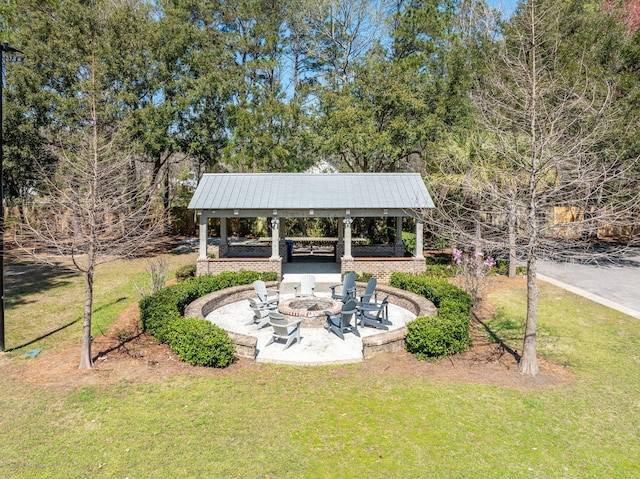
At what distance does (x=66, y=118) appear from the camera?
20844 mm

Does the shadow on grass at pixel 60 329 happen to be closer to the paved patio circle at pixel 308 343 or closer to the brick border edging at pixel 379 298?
the brick border edging at pixel 379 298

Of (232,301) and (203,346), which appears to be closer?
(203,346)

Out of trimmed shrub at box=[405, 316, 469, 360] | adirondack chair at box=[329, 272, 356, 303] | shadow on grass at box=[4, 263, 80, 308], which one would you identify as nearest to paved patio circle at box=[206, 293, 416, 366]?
trimmed shrub at box=[405, 316, 469, 360]

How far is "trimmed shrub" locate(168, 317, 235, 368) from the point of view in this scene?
7.88 metres

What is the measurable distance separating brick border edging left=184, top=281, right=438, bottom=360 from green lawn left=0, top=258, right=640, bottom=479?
726 millimetres

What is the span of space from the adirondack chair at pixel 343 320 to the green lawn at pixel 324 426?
200 centimetres

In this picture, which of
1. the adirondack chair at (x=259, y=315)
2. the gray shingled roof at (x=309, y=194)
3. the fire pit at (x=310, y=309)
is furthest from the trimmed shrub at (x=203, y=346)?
the gray shingled roof at (x=309, y=194)

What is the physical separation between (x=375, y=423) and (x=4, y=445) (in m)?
5.34

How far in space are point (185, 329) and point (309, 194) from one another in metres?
9.81

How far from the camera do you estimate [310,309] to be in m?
11.1

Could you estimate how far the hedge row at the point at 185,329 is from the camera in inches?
312

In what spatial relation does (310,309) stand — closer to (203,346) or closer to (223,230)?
(203,346)

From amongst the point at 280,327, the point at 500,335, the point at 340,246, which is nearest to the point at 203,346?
the point at 280,327

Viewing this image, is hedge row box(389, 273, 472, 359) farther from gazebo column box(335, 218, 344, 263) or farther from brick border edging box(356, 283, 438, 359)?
gazebo column box(335, 218, 344, 263)
